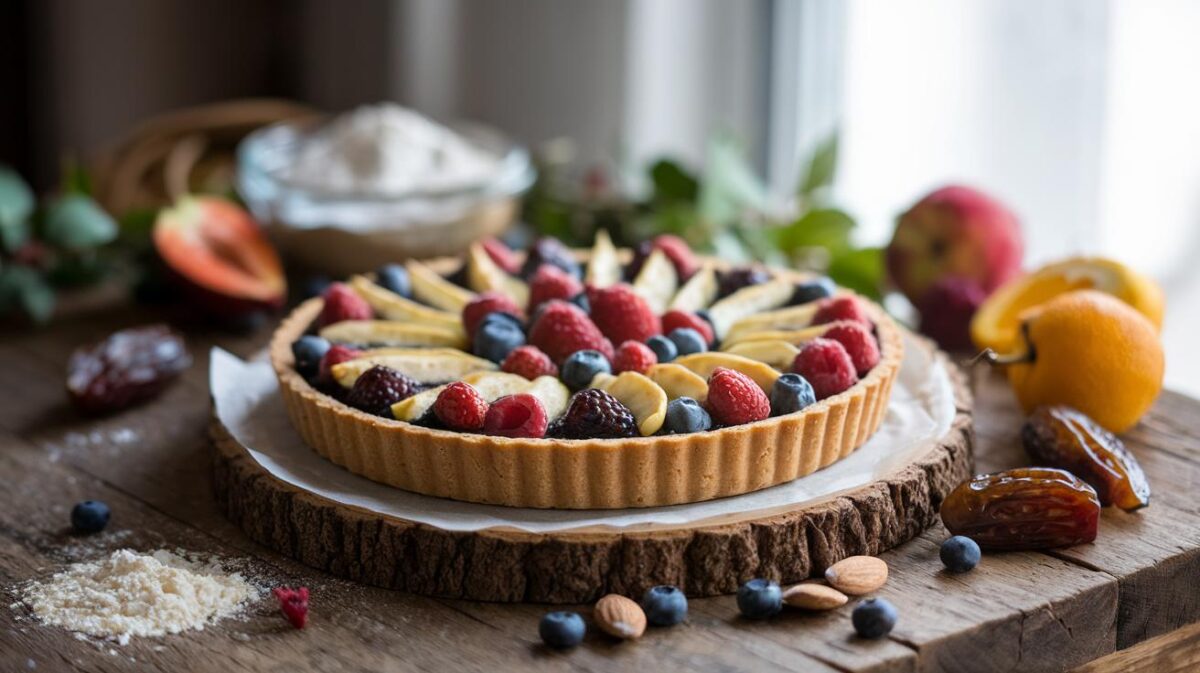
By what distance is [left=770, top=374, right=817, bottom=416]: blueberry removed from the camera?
2.37 metres

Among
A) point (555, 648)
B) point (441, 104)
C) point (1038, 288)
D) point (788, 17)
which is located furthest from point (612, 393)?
point (441, 104)

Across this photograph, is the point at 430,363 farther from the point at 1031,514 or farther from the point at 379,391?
the point at 1031,514

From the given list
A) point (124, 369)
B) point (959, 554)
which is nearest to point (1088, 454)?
point (959, 554)

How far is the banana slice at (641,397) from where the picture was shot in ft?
7.50

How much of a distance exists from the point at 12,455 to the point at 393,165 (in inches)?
53.6

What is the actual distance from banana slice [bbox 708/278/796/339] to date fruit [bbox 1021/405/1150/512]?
2.01 feet

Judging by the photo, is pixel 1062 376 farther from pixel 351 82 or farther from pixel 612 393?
pixel 351 82

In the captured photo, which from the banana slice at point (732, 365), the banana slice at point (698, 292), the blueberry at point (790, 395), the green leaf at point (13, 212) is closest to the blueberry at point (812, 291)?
the banana slice at point (698, 292)

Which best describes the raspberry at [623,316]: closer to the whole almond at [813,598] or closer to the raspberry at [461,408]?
the raspberry at [461,408]

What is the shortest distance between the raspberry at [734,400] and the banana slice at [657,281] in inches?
23.5

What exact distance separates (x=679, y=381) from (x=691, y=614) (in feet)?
1.51

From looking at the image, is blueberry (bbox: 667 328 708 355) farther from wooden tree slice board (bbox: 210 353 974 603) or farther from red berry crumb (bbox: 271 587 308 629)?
red berry crumb (bbox: 271 587 308 629)

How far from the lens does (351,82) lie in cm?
591

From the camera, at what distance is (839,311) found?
274cm
